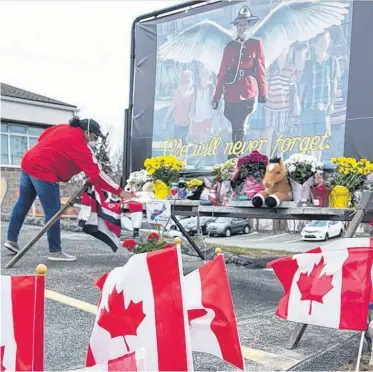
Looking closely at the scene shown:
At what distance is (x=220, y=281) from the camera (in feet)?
8.00

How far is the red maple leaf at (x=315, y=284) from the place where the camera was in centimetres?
283

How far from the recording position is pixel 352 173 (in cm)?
441

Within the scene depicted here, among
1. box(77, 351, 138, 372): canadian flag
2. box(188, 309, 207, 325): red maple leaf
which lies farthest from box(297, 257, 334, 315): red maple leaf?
box(77, 351, 138, 372): canadian flag

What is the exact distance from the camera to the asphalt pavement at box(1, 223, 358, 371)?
121 inches

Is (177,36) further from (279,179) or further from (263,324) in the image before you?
(263,324)

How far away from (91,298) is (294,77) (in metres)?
2.94

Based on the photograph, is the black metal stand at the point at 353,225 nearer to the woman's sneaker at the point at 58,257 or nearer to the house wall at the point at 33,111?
the woman's sneaker at the point at 58,257

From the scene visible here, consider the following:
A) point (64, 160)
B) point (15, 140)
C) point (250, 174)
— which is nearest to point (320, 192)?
point (250, 174)

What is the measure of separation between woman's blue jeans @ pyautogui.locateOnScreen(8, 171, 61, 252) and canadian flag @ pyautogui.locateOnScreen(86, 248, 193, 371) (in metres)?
3.41

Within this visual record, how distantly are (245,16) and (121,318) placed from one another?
444cm

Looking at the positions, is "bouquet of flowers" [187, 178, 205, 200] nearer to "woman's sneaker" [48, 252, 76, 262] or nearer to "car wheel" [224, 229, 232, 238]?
"woman's sneaker" [48, 252, 76, 262]

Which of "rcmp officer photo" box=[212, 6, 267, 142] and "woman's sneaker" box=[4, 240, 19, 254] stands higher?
"rcmp officer photo" box=[212, 6, 267, 142]

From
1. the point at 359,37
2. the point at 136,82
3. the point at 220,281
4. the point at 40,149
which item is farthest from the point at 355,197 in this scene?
the point at 136,82

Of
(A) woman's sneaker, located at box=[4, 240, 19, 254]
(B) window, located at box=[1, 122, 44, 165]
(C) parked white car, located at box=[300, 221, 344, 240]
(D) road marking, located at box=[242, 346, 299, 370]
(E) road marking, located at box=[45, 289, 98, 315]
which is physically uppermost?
(B) window, located at box=[1, 122, 44, 165]
